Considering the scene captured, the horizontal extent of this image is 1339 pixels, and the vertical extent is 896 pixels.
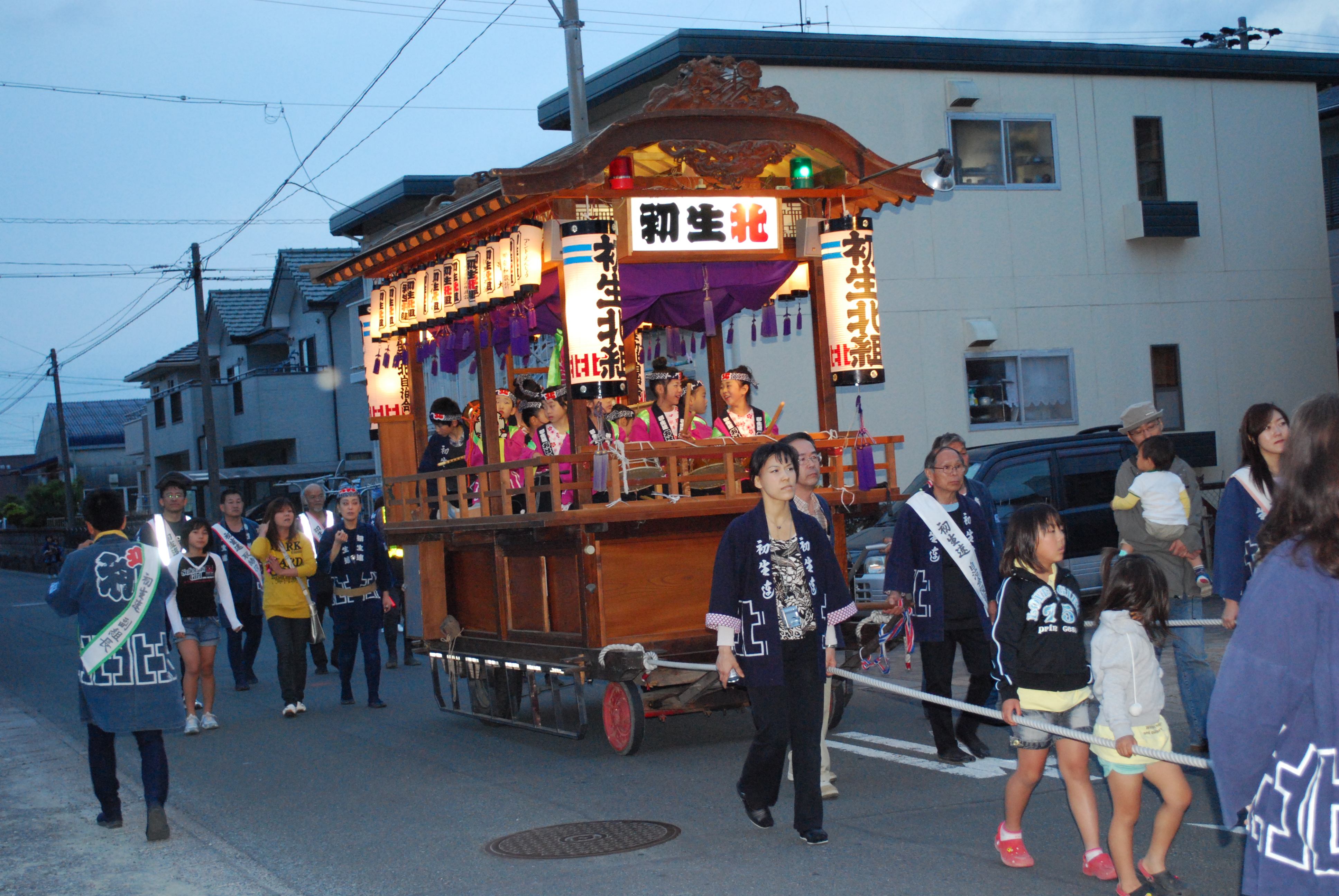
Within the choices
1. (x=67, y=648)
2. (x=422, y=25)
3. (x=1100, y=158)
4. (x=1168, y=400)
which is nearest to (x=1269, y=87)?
(x=1100, y=158)

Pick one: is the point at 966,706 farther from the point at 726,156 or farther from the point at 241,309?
the point at 241,309

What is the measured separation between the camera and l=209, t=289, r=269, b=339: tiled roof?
41781mm

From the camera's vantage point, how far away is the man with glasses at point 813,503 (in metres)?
6.58

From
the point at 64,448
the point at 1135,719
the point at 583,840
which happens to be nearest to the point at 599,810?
the point at 583,840

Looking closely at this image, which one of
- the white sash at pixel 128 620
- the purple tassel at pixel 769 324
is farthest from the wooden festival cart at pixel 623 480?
the white sash at pixel 128 620

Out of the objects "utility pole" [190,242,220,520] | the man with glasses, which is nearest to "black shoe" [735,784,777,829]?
the man with glasses

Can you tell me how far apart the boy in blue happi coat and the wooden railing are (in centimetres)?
130

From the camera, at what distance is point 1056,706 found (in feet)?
16.4

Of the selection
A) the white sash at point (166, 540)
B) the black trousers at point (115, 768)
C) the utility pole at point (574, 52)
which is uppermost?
the utility pole at point (574, 52)

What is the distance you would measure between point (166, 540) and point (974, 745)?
17.9 feet

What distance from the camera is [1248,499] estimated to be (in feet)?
19.1

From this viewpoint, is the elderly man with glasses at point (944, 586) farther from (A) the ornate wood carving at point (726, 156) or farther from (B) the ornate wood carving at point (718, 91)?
(B) the ornate wood carving at point (718, 91)

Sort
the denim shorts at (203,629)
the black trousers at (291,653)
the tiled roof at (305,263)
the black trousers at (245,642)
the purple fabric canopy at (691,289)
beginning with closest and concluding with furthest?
1. the purple fabric canopy at (691,289)
2. the denim shorts at (203,629)
3. the black trousers at (291,653)
4. the black trousers at (245,642)
5. the tiled roof at (305,263)

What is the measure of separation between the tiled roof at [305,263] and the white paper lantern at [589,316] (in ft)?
87.9
